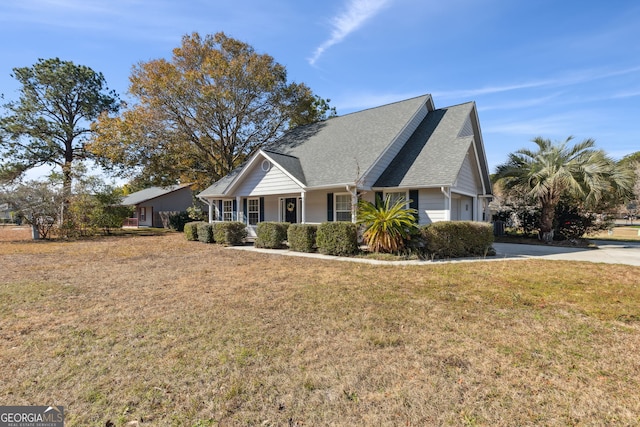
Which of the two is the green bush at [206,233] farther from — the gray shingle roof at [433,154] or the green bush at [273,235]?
the gray shingle roof at [433,154]

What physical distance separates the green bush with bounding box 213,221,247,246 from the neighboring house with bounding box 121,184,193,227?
2268 cm

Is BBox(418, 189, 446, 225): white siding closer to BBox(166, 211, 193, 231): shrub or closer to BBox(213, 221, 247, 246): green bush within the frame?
BBox(213, 221, 247, 246): green bush

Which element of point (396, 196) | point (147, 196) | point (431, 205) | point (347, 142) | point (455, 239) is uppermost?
point (347, 142)

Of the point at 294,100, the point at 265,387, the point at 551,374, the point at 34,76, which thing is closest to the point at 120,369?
the point at 265,387

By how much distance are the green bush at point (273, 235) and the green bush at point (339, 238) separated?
2.45m

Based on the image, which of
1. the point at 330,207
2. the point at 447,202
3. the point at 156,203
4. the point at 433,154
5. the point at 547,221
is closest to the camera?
the point at 447,202

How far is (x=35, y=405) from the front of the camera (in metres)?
2.72

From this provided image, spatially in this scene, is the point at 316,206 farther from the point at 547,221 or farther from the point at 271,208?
the point at 547,221

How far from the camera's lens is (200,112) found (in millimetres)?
22453

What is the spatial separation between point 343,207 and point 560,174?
10.4 metres

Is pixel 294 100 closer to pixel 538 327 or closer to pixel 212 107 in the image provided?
pixel 212 107

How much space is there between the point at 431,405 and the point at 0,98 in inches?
1571

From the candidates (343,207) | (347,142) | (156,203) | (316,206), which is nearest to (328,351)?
(343,207)

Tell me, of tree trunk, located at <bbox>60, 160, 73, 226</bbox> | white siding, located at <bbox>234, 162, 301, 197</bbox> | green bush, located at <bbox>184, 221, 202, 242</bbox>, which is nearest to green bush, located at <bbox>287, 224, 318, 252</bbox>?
white siding, located at <bbox>234, 162, 301, 197</bbox>
